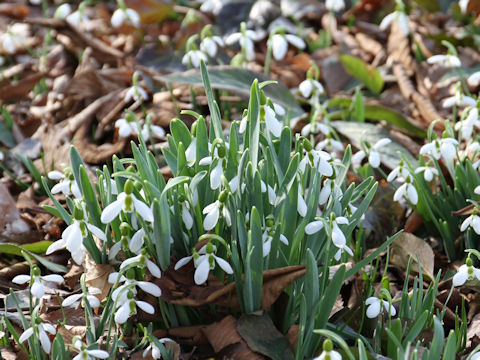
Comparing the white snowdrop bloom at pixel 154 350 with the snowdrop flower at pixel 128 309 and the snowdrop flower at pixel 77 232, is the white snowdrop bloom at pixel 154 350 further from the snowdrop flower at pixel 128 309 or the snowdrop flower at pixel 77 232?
the snowdrop flower at pixel 77 232

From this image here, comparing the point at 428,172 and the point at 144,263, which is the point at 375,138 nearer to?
the point at 428,172

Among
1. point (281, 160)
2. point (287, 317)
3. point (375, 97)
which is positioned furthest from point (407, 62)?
point (287, 317)

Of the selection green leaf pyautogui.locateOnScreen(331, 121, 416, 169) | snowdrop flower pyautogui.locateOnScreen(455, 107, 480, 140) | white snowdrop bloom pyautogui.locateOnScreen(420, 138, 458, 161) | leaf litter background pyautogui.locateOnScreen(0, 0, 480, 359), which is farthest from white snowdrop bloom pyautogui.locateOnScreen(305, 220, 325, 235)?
green leaf pyautogui.locateOnScreen(331, 121, 416, 169)

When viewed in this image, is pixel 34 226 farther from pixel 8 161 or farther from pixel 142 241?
pixel 142 241

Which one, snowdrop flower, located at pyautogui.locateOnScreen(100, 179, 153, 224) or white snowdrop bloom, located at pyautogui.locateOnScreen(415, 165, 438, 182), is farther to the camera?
white snowdrop bloom, located at pyautogui.locateOnScreen(415, 165, 438, 182)

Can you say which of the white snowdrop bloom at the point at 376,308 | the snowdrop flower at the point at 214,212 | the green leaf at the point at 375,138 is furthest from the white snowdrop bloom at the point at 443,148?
the snowdrop flower at the point at 214,212

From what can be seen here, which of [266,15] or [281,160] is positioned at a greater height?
[281,160]

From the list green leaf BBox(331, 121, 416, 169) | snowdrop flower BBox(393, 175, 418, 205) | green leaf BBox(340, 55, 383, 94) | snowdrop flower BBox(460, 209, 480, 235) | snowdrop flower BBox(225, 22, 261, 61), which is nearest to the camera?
snowdrop flower BBox(460, 209, 480, 235)

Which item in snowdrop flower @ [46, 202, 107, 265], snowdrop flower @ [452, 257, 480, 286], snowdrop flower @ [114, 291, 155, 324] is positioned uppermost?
snowdrop flower @ [46, 202, 107, 265]

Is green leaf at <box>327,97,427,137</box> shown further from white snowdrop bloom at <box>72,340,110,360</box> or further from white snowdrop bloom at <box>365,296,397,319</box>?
white snowdrop bloom at <box>72,340,110,360</box>
